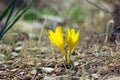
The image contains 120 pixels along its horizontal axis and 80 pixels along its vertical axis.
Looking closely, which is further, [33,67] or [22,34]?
[22,34]

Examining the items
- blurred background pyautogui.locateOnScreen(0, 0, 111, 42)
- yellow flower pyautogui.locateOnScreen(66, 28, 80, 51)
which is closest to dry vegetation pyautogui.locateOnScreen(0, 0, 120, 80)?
yellow flower pyautogui.locateOnScreen(66, 28, 80, 51)

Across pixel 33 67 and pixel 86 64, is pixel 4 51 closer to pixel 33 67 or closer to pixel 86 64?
pixel 33 67

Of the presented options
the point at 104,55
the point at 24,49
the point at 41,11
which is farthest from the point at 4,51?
the point at 41,11

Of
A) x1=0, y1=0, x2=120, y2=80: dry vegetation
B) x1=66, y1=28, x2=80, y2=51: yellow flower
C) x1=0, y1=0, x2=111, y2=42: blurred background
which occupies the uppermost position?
x1=0, y1=0, x2=111, y2=42: blurred background

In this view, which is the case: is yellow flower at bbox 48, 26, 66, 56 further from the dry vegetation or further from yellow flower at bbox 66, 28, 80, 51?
the dry vegetation

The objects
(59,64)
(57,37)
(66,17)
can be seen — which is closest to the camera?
(57,37)

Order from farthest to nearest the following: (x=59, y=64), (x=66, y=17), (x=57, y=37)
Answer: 1. (x=66, y=17)
2. (x=59, y=64)
3. (x=57, y=37)

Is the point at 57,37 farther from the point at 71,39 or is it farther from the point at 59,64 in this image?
the point at 59,64

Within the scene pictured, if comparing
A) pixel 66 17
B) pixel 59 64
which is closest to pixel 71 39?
pixel 59 64

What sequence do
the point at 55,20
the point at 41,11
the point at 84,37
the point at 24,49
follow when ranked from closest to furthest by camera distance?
the point at 24,49, the point at 84,37, the point at 55,20, the point at 41,11

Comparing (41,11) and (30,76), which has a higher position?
(41,11)

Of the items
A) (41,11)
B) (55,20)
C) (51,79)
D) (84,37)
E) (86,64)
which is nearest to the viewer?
(51,79)
